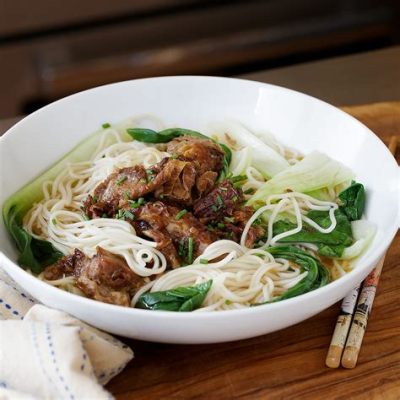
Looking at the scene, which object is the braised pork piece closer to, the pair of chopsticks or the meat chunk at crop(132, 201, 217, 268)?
the meat chunk at crop(132, 201, 217, 268)

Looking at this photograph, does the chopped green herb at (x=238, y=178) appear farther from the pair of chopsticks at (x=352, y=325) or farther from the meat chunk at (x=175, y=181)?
the pair of chopsticks at (x=352, y=325)

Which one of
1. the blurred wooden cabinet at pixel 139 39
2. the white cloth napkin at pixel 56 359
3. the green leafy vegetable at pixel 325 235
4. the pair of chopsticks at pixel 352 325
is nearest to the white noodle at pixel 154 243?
the green leafy vegetable at pixel 325 235

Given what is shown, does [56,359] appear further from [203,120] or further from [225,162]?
[203,120]

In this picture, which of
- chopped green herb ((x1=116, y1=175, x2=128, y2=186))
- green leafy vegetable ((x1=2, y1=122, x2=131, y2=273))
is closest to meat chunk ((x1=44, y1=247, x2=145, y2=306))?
green leafy vegetable ((x1=2, y1=122, x2=131, y2=273))

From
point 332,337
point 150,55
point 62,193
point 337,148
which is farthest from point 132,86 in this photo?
point 150,55

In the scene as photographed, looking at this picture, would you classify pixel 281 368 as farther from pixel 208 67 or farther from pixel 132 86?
pixel 208 67

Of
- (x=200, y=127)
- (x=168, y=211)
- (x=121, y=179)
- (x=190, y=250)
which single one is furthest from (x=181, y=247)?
(x=200, y=127)
